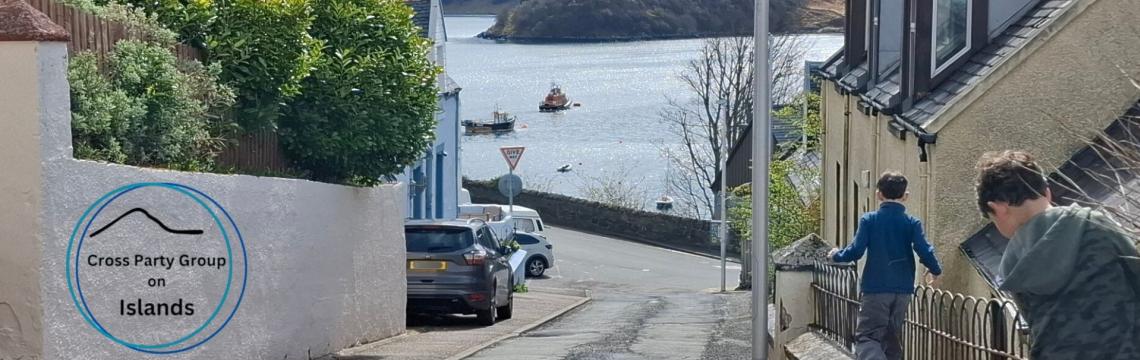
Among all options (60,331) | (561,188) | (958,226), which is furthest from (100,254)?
(561,188)

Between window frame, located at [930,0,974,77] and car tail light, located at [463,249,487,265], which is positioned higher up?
window frame, located at [930,0,974,77]

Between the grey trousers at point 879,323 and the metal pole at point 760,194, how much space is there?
2.68 metres

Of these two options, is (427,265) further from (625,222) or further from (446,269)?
(625,222)

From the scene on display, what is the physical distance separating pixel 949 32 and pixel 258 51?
611cm

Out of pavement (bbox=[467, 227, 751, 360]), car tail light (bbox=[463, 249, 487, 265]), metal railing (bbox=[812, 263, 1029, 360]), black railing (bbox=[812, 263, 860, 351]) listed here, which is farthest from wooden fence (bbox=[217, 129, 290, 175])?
car tail light (bbox=[463, 249, 487, 265])

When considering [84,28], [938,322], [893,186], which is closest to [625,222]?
[84,28]

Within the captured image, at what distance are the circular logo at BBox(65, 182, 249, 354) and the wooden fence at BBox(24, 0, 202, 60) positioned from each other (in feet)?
3.20

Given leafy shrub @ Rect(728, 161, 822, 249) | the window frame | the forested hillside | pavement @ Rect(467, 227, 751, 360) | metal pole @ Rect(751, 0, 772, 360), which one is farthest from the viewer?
the forested hillside

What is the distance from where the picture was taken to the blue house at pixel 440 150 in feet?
111

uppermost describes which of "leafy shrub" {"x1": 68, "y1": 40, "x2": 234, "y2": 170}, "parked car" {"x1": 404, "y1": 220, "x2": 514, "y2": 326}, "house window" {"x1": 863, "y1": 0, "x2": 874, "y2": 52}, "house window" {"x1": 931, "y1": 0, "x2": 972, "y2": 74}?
"house window" {"x1": 863, "y1": 0, "x2": 874, "y2": 52}

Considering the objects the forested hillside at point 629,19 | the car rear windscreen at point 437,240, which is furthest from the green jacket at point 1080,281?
the forested hillside at point 629,19

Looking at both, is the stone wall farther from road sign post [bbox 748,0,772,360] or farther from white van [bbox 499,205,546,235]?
road sign post [bbox 748,0,772,360]

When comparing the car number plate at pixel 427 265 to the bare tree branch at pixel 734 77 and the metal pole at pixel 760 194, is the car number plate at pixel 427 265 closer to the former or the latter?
the metal pole at pixel 760 194

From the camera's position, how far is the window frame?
1383 centimetres
